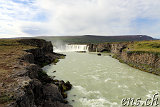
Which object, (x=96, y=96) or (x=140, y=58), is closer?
(x=96, y=96)

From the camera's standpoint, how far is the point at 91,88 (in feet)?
60.7

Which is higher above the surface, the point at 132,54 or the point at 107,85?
the point at 132,54

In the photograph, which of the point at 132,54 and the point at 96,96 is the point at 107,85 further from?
the point at 132,54

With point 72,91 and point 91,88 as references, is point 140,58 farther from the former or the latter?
point 72,91

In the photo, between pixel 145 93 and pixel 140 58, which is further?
pixel 140 58

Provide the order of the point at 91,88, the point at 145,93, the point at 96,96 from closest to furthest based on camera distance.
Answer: the point at 96,96 → the point at 145,93 → the point at 91,88

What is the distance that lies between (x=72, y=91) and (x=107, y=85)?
268 inches

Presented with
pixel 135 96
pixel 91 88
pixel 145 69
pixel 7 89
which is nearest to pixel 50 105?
pixel 7 89

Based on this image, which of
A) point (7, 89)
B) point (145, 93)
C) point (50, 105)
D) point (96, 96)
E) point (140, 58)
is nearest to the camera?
point (7, 89)

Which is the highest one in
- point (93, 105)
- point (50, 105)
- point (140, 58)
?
point (140, 58)

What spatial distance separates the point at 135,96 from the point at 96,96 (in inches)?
235

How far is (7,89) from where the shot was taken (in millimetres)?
7266

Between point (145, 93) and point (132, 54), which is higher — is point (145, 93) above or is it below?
below

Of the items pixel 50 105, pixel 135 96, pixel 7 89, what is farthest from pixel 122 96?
pixel 7 89
